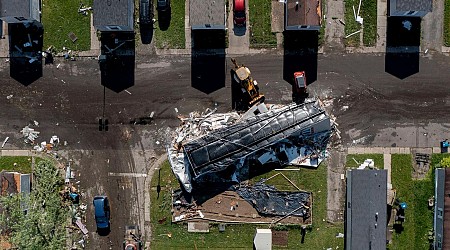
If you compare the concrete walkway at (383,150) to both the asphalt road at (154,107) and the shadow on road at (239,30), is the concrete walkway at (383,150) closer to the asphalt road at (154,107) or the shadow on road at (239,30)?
the asphalt road at (154,107)

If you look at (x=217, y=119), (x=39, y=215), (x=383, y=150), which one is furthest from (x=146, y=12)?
(x=383, y=150)

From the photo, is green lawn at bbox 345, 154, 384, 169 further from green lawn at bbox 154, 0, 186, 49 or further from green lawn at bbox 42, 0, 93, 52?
green lawn at bbox 42, 0, 93, 52

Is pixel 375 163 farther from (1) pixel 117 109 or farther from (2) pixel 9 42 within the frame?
(2) pixel 9 42

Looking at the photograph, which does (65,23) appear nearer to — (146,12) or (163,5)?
(146,12)

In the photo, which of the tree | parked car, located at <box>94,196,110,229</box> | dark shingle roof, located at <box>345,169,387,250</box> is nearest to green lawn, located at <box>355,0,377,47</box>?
dark shingle roof, located at <box>345,169,387,250</box>

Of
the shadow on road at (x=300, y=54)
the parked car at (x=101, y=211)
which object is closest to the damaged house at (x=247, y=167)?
the shadow on road at (x=300, y=54)

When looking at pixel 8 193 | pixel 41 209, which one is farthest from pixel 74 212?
pixel 8 193

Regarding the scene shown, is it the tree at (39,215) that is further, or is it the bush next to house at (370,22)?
the bush next to house at (370,22)
